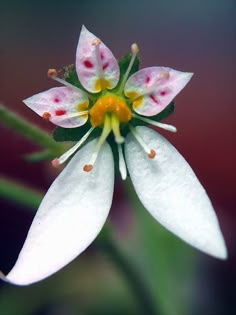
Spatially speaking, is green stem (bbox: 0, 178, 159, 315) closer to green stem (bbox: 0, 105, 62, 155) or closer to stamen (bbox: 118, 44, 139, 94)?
green stem (bbox: 0, 105, 62, 155)

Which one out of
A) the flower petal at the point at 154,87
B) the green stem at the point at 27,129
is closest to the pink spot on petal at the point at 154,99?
the flower petal at the point at 154,87

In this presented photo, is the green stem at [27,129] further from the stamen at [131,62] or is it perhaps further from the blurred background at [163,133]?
the blurred background at [163,133]

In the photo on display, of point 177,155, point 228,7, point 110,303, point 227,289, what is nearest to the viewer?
point 177,155

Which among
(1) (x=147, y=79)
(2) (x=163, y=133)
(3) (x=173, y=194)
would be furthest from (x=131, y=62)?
(2) (x=163, y=133)

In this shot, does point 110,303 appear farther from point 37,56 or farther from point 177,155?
point 37,56

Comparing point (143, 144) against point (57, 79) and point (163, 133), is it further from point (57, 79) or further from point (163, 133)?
point (163, 133)

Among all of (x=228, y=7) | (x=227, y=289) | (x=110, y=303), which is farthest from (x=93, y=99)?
(x=228, y=7)
